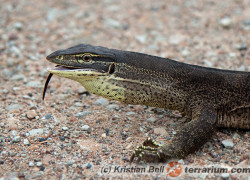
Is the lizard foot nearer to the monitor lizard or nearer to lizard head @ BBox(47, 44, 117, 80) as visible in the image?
the monitor lizard

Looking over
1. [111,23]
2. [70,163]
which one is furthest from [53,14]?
[70,163]

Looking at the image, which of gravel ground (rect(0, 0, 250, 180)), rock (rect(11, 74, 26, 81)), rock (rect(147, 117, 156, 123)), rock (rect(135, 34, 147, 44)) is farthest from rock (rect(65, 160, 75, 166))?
rock (rect(135, 34, 147, 44))

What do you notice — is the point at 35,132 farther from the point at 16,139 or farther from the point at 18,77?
the point at 18,77

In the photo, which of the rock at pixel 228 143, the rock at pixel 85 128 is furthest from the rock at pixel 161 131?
the rock at pixel 85 128

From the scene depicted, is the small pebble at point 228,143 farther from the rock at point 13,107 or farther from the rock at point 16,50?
the rock at point 16,50

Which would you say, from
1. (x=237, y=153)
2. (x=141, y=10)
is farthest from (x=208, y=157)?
(x=141, y=10)

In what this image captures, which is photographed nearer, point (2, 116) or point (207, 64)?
point (2, 116)

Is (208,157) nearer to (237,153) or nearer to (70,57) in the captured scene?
(237,153)
